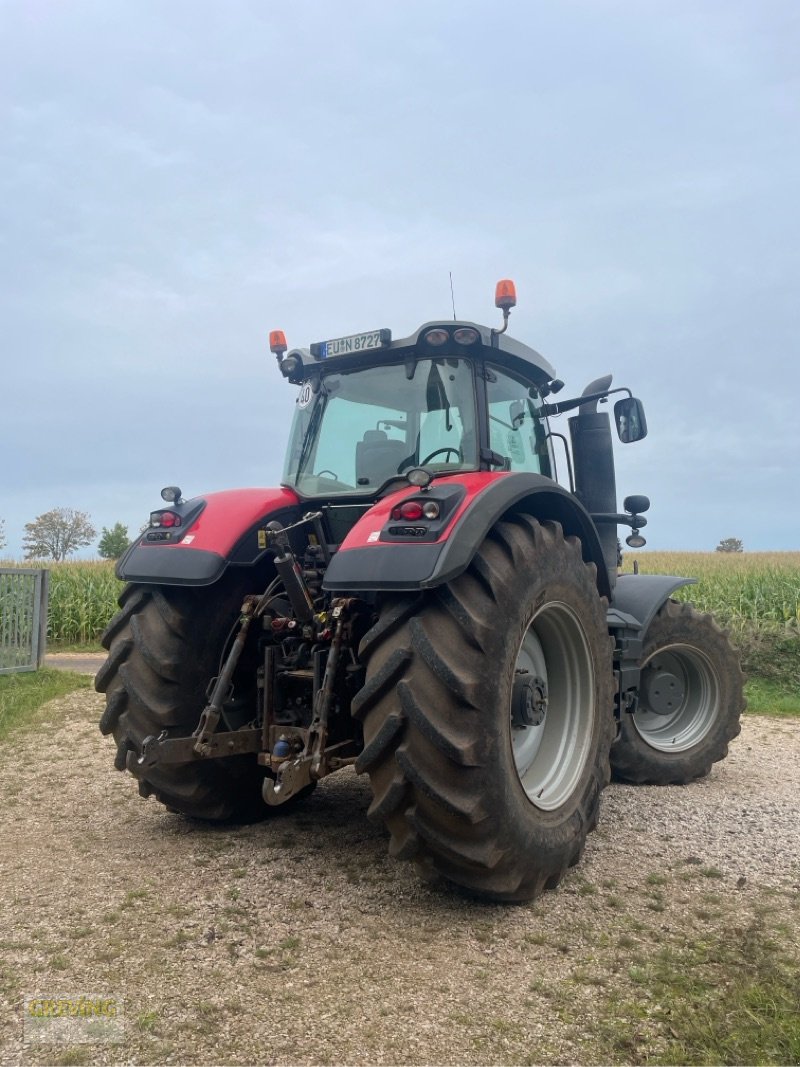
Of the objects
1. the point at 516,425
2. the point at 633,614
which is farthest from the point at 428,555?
the point at 633,614

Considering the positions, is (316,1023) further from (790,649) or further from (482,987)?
(790,649)

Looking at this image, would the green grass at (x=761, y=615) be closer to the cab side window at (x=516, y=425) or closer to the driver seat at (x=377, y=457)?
the cab side window at (x=516, y=425)

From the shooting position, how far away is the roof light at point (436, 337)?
3.79 metres

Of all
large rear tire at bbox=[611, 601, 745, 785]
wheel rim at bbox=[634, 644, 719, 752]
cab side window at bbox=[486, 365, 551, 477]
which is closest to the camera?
cab side window at bbox=[486, 365, 551, 477]

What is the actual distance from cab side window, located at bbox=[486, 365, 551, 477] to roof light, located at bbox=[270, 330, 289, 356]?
1215mm

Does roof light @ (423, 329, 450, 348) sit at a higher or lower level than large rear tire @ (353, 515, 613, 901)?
higher

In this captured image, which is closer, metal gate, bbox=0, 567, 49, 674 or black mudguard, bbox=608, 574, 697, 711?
black mudguard, bbox=608, 574, 697, 711

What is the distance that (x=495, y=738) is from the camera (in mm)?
2912

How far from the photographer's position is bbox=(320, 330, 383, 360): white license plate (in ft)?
13.2

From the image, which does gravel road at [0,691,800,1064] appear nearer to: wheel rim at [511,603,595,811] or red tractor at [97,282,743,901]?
red tractor at [97,282,743,901]

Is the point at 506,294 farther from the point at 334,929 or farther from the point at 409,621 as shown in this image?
the point at 334,929

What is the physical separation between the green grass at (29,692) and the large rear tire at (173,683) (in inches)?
139

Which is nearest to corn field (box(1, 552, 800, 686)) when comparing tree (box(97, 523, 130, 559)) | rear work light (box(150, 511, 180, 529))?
rear work light (box(150, 511, 180, 529))

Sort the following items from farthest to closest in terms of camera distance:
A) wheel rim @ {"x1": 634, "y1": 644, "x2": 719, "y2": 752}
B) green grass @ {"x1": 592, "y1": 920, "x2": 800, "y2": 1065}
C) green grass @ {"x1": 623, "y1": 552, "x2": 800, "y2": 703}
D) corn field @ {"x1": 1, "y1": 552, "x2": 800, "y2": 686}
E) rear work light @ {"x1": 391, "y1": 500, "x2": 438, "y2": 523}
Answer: corn field @ {"x1": 1, "y1": 552, "x2": 800, "y2": 686}, green grass @ {"x1": 623, "y1": 552, "x2": 800, "y2": 703}, wheel rim @ {"x1": 634, "y1": 644, "x2": 719, "y2": 752}, rear work light @ {"x1": 391, "y1": 500, "x2": 438, "y2": 523}, green grass @ {"x1": 592, "y1": 920, "x2": 800, "y2": 1065}
